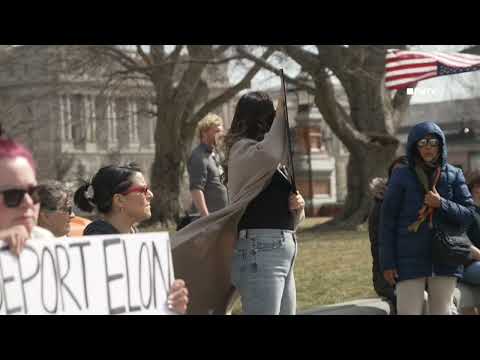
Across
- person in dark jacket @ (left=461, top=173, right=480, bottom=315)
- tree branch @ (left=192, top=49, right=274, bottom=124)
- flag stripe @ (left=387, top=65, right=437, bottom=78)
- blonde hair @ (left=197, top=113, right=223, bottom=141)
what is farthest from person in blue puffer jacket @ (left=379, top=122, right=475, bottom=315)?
tree branch @ (left=192, top=49, right=274, bottom=124)

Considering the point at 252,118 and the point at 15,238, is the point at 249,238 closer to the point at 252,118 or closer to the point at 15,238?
the point at 252,118

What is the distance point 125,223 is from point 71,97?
153 ft

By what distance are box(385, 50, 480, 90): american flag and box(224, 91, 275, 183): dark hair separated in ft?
24.8

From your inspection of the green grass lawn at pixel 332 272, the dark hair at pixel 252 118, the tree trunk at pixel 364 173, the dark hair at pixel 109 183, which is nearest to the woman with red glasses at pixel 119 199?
the dark hair at pixel 109 183

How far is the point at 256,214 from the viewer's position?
5.39 m

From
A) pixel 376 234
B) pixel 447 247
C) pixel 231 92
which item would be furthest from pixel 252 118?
pixel 231 92

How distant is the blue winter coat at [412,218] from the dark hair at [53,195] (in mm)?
1843

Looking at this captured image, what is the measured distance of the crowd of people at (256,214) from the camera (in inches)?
154

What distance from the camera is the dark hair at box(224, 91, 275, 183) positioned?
556 centimetres

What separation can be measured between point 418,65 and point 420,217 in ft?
33.5

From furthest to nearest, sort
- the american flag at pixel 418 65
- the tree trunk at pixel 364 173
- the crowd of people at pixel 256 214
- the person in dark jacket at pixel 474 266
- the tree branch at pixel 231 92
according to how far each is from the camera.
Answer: the tree branch at pixel 231 92
the tree trunk at pixel 364 173
the american flag at pixel 418 65
the person in dark jacket at pixel 474 266
the crowd of people at pixel 256 214

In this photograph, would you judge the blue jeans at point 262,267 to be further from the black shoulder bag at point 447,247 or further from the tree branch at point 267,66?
the tree branch at point 267,66

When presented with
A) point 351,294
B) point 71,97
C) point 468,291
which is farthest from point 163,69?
point 468,291

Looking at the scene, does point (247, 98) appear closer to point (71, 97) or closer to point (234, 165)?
point (234, 165)
